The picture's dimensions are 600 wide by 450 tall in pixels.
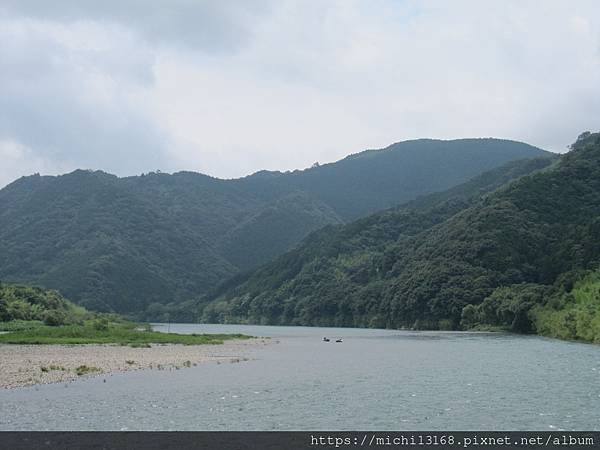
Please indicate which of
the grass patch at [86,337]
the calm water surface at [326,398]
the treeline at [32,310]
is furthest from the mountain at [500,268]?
the treeline at [32,310]

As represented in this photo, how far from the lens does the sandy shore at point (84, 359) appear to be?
42938 millimetres

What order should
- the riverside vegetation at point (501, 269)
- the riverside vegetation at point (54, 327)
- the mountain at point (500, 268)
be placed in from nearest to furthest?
the riverside vegetation at point (54, 327) → the riverside vegetation at point (501, 269) → the mountain at point (500, 268)

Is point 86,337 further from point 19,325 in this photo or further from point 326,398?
point 326,398

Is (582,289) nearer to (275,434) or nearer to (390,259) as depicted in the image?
(275,434)

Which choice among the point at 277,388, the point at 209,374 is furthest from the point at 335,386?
the point at 209,374

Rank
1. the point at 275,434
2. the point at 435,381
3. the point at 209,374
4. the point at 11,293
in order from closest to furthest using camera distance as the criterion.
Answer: the point at 275,434 → the point at 435,381 → the point at 209,374 → the point at 11,293

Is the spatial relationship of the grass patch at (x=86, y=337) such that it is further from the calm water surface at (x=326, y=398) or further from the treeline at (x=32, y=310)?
the calm water surface at (x=326, y=398)

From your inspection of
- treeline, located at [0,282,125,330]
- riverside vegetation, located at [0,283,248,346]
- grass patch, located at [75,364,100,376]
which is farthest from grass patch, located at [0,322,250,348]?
grass patch, located at [75,364,100,376]

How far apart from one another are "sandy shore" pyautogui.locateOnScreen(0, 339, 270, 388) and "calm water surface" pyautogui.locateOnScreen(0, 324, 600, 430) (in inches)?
98.8

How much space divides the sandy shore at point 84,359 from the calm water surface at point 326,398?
2511mm

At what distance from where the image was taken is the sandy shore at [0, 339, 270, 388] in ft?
141

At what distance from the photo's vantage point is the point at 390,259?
18288 cm

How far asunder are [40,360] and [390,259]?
136833mm

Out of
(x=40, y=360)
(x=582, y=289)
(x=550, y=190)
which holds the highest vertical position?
(x=550, y=190)
